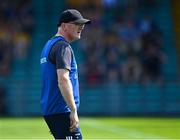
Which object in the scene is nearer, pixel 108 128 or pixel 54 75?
pixel 54 75

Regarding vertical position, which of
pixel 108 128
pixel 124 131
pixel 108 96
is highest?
pixel 124 131

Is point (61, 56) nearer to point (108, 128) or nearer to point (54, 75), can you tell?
point (54, 75)

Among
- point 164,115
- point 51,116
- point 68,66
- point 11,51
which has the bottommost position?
point 164,115

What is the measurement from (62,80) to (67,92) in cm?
14

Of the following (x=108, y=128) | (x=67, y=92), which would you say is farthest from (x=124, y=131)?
(x=67, y=92)

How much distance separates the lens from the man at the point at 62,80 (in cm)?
805

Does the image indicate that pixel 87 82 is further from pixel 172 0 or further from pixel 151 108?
pixel 172 0

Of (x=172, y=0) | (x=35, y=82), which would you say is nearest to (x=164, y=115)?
(x=35, y=82)

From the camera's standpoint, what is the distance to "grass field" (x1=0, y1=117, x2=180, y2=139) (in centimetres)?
1733

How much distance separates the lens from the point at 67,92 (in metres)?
7.97

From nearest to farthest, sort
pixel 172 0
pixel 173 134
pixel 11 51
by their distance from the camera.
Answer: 1. pixel 173 134
2. pixel 11 51
3. pixel 172 0

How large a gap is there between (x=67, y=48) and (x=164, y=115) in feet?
56.2

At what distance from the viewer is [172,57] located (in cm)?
2781

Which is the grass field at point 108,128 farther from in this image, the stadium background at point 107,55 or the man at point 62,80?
the man at point 62,80
